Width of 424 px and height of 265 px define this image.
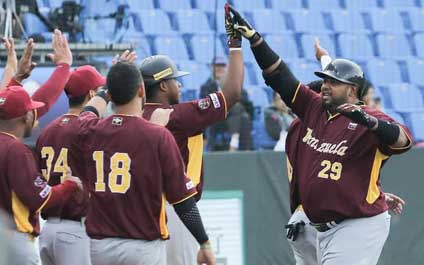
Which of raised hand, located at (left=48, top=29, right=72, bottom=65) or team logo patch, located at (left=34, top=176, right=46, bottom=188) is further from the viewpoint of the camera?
raised hand, located at (left=48, top=29, right=72, bottom=65)

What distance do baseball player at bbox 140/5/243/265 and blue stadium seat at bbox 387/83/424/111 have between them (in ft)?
26.8

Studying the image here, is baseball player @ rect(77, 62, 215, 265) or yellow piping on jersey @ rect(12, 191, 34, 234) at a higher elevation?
baseball player @ rect(77, 62, 215, 265)

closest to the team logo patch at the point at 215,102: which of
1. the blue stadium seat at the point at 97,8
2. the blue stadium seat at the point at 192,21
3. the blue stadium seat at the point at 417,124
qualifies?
the blue stadium seat at the point at 97,8

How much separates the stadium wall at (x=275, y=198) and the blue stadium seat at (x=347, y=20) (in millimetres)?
5058

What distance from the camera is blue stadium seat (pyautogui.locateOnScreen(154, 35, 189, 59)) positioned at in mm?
14039

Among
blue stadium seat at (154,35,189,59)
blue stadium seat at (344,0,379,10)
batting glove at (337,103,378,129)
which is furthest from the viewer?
blue stadium seat at (344,0,379,10)

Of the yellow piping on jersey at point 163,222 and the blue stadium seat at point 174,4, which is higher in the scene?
the yellow piping on jersey at point 163,222

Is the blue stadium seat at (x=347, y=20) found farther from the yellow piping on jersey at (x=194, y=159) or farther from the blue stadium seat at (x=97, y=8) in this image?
the yellow piping on jersey at (x=194, y=159)

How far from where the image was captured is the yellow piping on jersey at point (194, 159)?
271 inches

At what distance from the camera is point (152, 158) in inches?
223

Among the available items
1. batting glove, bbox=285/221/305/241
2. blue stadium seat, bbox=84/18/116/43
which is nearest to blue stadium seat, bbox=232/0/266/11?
blue stadium seat, bbox=84/18/116/43

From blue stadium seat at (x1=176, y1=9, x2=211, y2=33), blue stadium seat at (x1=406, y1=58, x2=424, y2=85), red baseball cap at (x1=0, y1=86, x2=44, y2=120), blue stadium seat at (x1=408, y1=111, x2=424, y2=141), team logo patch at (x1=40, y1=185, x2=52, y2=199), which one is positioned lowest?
blue stadium seat at (x1=408, y1=111, x2=424, y2=141)

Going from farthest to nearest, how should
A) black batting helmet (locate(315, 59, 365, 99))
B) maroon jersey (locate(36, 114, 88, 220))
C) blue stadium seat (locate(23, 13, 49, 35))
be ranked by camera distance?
blue stadium seat (locate(23, 13, 49, 35))
black batting helmet (locate(315, 59, 365, 99))
maroon jersey (locate(36, 114, 88, 220))

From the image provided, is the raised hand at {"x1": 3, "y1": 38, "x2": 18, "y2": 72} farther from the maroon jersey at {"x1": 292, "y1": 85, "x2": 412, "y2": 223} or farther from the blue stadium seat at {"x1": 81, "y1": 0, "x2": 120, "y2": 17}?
the blue stadium seat at {"x1": 81, "y1": 0, "x2": 120, "y2": 17}
